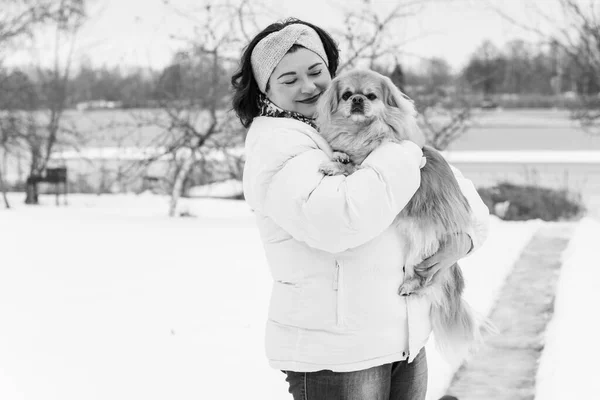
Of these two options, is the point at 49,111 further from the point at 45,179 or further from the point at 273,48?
the point at 273,48

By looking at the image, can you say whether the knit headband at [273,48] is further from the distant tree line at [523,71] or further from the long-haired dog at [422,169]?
the distant tree line at [523,71]

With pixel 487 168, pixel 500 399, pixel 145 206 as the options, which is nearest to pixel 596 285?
pixel 500 399

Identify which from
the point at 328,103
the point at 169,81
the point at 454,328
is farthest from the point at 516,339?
the point at 169,81

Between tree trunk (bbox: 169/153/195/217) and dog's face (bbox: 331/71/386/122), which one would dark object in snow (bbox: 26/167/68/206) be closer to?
tree trunk (bbox: 169/153/195/217)

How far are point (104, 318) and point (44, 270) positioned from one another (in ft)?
5.01

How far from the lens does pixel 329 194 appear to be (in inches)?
68.3

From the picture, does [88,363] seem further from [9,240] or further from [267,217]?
[9,240]

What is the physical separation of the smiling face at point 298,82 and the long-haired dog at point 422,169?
0.05 metres

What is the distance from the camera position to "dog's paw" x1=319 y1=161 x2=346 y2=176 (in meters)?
1.89

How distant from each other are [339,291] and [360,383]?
0.27m

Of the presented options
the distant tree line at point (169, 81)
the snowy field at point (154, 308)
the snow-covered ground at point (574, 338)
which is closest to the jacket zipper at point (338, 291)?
the snowy field at point (154, 308)

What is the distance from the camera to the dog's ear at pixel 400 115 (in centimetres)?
227

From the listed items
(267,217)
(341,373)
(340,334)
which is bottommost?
(341,373)

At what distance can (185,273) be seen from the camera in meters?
6.08
